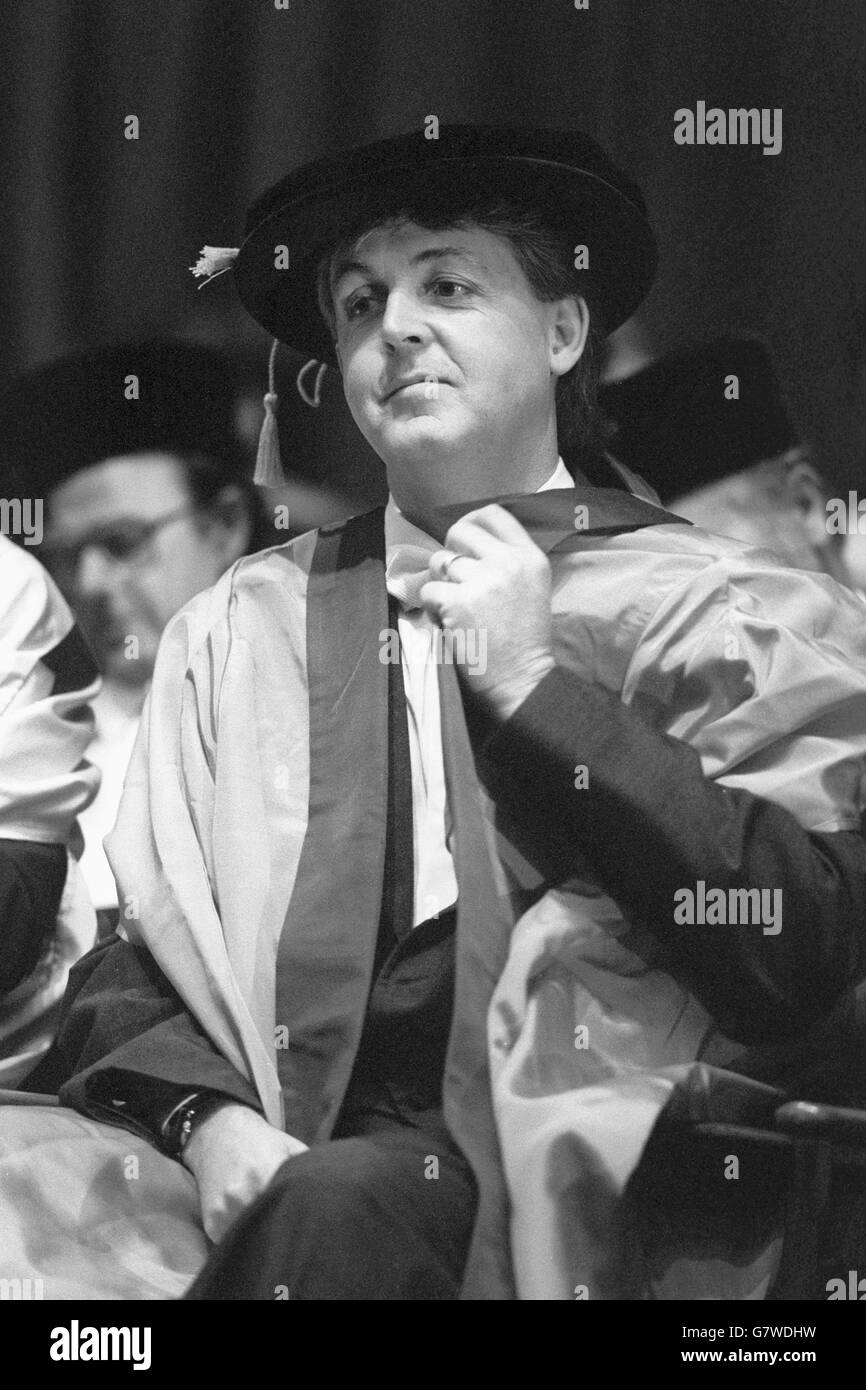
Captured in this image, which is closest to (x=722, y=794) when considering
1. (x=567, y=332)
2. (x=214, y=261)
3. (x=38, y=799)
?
(x=567, y=332)

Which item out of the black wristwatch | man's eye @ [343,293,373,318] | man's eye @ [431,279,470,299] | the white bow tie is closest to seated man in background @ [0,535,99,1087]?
the black wristwatch

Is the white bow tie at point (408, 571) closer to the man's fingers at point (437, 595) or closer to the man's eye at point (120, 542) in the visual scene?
the man's fingers at point (437, 595)

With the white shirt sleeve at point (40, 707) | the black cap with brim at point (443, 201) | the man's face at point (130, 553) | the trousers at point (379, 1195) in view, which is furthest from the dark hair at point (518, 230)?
the trousers at point (379, 1195)

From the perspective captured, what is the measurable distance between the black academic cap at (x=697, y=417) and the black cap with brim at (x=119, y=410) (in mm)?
509

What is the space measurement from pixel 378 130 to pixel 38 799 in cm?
99

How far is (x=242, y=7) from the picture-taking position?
247 cm

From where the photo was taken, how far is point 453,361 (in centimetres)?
223

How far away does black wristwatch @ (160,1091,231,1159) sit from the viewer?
205cm

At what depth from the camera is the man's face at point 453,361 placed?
2.24 meters

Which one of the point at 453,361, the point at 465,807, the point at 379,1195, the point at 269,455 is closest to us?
the point at 379,1195

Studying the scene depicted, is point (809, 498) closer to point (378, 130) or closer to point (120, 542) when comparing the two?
point (378, 130)

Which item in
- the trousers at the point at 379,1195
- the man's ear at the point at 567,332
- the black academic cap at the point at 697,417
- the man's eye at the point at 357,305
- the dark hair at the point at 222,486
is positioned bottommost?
the trousers at the point at 379,1195

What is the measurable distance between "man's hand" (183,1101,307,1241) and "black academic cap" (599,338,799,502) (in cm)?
93

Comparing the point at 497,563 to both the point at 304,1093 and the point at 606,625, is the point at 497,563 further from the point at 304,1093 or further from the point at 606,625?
the point at 304,1093
